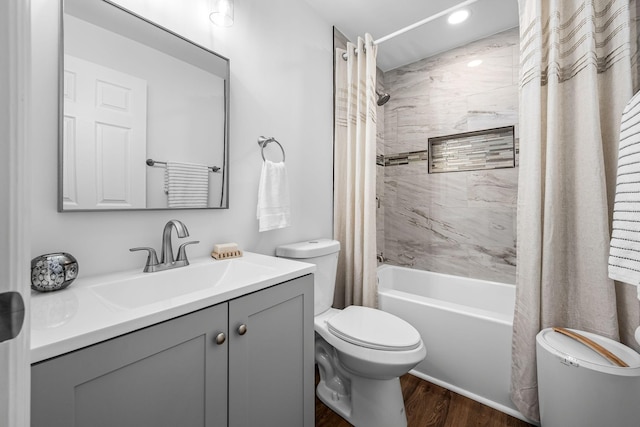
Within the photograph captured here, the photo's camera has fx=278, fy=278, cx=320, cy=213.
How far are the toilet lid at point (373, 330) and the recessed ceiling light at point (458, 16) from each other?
2.01 meters

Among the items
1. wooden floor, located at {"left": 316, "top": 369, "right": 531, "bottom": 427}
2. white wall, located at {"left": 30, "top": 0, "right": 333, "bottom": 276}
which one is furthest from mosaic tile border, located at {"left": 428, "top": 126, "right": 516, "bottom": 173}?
wooden floor, located at {"left": 316, "top": 369, "right": 531, "bottom": 427}

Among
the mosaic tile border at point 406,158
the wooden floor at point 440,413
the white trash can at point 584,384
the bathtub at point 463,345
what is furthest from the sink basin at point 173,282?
the mosaic tile border at point 406,158

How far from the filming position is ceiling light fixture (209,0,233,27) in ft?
4.15

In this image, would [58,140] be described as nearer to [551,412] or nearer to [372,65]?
[372,65]

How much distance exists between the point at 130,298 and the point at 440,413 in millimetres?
1560

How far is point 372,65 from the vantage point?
1.90 m

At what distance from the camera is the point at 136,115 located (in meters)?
1.09

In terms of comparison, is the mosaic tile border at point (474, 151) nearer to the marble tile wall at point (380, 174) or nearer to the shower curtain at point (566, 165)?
the marble tile wall at point (380, 174)

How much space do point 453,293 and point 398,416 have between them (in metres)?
1.27

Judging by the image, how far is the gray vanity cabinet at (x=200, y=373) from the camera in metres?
0.56

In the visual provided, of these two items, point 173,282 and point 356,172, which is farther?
point 356,172

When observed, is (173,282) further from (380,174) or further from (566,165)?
(380,174)

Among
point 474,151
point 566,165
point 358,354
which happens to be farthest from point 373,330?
point 474,151

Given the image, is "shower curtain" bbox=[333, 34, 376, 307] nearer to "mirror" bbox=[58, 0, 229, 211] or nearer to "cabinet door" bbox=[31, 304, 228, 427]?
"mirror" bbox=[58, 0, 229, 211]
